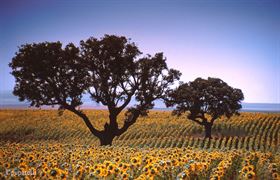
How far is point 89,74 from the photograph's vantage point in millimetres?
27422

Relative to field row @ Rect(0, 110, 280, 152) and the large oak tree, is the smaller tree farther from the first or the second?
the large oak tree

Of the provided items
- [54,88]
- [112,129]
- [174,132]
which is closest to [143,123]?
[174,132]

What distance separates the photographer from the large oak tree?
26344mm

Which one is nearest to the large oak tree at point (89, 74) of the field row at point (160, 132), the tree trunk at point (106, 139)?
the tree trunk at point (106, 139)

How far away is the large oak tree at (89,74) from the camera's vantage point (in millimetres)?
26344

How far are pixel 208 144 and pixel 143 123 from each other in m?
13.6

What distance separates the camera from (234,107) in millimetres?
37156

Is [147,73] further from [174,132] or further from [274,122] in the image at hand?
[274,122]

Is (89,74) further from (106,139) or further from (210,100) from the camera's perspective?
(210,100)

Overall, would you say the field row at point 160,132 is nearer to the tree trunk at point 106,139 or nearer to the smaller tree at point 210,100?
the smaller tree at point 210,100

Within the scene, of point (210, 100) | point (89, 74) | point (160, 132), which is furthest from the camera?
point (160, 132)

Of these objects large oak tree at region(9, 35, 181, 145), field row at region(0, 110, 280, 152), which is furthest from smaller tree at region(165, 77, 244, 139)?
large oak tree at region(9, 35, 181, 145)

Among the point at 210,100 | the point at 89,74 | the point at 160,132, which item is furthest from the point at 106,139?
the point at 210,100

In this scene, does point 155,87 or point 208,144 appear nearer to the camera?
point 155,87
